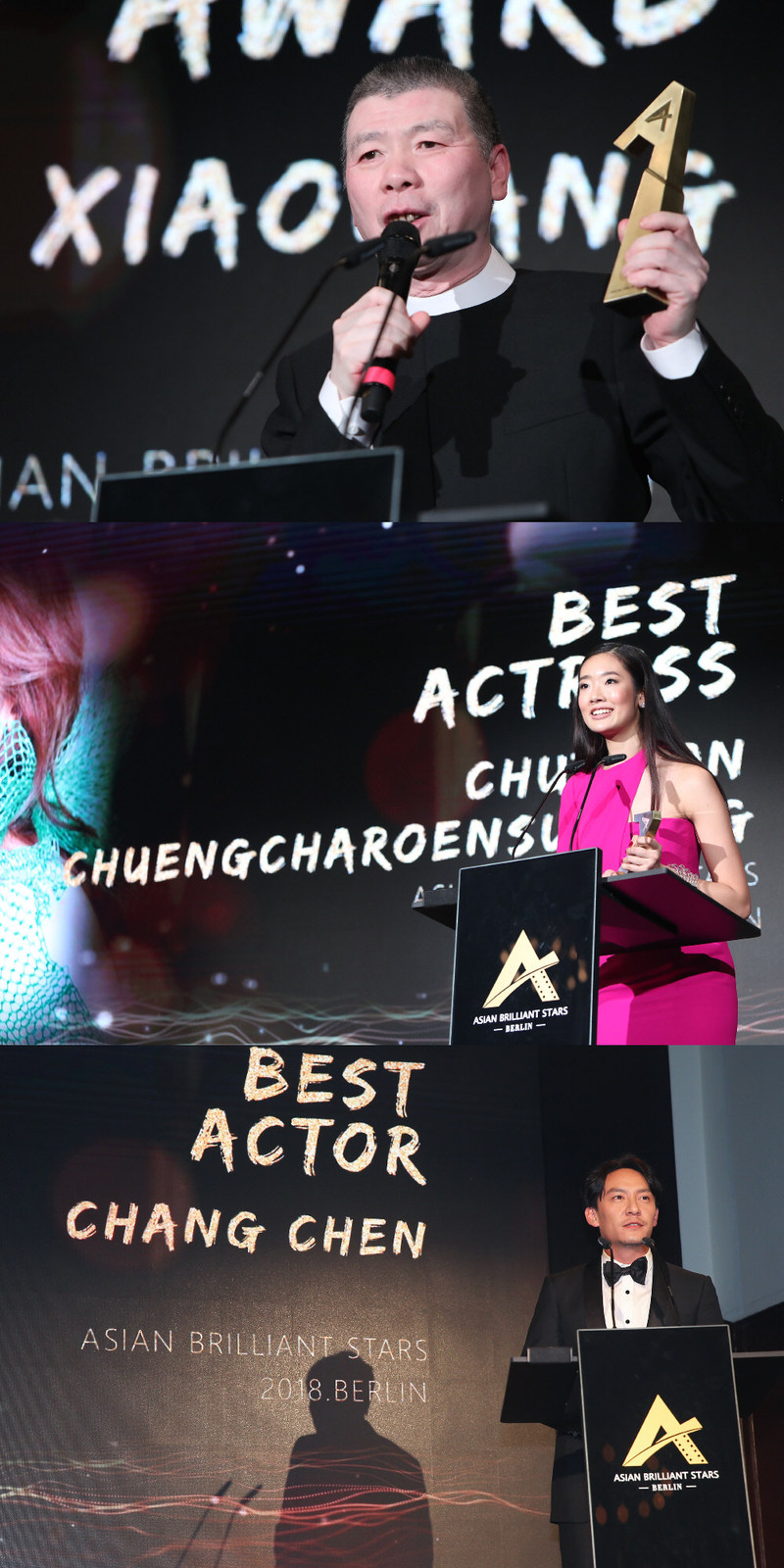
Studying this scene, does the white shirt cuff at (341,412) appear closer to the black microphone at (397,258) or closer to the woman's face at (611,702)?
the black microphone at (397,258)

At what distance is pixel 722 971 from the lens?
8.02ft

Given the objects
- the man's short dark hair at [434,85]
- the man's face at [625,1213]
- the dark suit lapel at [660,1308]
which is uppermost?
the man's short dark hair at [434,85]

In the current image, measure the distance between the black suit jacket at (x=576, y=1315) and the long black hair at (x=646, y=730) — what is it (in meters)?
0.99

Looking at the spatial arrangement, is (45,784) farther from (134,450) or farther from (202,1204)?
(202,1204)

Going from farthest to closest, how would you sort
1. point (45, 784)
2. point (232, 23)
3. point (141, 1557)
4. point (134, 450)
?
1. point (232, 23)
2. point (134, 450)
3. point (45, 784)
4. point (141, 1557)

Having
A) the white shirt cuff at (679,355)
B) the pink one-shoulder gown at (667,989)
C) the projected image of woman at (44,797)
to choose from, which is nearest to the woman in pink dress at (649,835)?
the pink one-shoulder gown at (667,989)

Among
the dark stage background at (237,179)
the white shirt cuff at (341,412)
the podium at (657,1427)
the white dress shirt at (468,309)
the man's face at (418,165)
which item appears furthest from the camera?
the dark stage background at (237,179)

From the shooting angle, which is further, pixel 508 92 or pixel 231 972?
pixel 508 92

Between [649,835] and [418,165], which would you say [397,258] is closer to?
[418,165]

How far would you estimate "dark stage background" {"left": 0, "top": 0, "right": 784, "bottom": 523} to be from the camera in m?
3.59

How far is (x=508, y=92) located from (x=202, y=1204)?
2872 mm

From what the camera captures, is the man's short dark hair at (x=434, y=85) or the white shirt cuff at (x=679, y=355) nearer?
the white shirt cuff at (x=679, y=355)

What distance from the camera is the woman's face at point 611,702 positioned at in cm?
263

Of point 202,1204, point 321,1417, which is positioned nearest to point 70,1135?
point 202,1204
